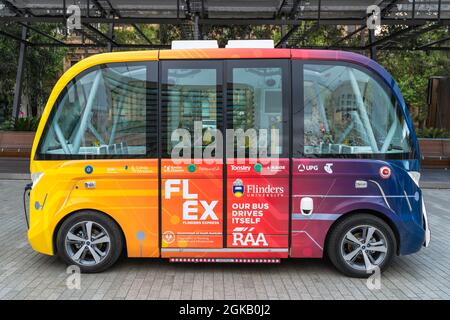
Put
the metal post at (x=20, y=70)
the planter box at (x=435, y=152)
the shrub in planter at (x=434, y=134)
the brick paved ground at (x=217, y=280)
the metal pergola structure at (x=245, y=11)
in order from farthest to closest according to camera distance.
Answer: the shrub in planter at (x=434, y=134) < the metal post at (x=20, y=70) < the planter box at (x=435, y=152) < the metal pergola structure at (x=245, y=11) < the brick paved ground at (x=217, y=280)

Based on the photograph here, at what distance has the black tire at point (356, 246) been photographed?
186 inches

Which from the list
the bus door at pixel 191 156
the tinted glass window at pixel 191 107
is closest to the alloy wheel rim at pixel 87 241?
the bus door at pixel 191 156

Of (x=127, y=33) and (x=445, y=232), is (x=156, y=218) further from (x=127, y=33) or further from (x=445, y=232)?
(x=127, y=33)

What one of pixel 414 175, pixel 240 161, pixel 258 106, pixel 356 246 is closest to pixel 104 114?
pixel 240 161

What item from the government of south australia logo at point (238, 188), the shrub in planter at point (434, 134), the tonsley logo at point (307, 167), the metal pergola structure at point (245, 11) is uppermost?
the metal pergola structure at point (245, 11)

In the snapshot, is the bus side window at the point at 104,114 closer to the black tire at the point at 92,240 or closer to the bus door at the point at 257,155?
the black tire at the point at 92,240

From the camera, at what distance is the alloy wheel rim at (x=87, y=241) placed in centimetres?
483

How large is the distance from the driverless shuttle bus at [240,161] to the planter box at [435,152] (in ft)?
30.1

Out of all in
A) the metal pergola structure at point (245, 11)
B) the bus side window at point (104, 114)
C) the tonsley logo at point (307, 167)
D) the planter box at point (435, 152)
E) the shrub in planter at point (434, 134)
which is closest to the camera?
the tonsley logo at point (307, 167)

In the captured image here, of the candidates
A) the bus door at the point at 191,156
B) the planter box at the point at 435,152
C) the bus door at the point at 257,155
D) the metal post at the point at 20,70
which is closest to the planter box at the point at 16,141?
the metal post at the point at 20,70

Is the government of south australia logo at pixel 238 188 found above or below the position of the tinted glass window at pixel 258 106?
below

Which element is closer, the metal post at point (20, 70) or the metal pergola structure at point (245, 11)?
the metal pergola structure at point (245, 11)
